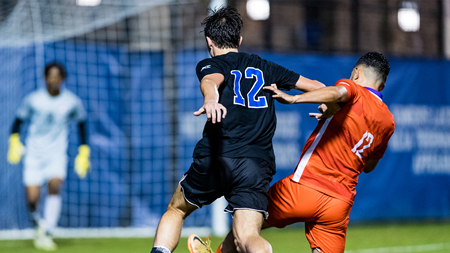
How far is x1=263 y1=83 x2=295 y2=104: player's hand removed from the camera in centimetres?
366

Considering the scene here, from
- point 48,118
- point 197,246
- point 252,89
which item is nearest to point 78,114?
point 48,118

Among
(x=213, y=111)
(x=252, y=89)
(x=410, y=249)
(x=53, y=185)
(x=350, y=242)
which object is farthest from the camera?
(x=53, y=185)

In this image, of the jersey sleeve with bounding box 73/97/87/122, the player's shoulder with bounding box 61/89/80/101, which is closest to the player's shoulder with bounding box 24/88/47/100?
the player's shoulder with bounding box 61/89/80/101

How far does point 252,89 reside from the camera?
3863 mm

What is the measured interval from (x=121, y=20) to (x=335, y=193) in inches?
296

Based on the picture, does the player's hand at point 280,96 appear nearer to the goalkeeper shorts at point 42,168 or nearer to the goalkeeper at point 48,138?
the goalkeeper at point 48,138

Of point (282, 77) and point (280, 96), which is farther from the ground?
point (282, 77)

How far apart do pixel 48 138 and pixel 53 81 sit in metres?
0.91

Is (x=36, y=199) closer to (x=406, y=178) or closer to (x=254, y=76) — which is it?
(x=254, y=76)

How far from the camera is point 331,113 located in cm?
407

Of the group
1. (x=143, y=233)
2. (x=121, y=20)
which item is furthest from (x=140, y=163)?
(x=121, y=20)

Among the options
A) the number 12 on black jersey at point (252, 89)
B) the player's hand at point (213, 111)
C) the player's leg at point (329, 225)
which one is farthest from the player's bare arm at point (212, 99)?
the player's leg at point (329, 225)

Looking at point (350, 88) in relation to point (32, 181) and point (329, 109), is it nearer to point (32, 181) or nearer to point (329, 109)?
point (329, 109)

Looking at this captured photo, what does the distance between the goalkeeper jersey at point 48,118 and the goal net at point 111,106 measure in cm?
69
